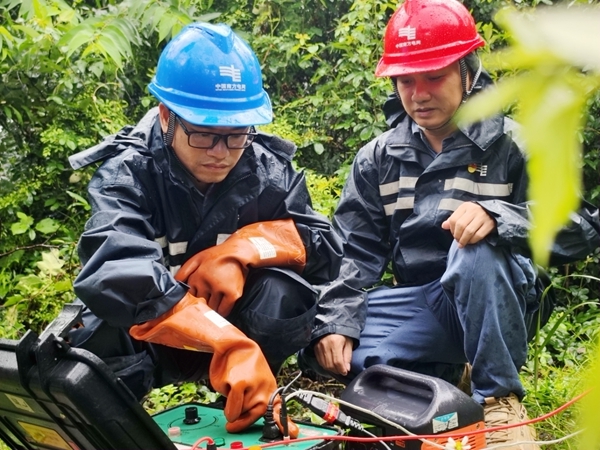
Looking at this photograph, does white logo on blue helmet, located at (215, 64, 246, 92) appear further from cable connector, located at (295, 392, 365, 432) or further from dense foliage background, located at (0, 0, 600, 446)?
dense foliage background, located at (0, 0, 600, 446)

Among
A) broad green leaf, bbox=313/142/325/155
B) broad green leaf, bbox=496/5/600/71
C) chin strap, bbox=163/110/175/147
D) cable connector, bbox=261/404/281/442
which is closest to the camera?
broad green leaf, bbox=496/5/600/71

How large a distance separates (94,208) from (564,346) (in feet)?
7.49

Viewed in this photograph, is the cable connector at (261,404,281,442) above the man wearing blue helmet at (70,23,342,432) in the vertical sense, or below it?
below

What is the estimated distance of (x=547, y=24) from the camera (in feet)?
0.58

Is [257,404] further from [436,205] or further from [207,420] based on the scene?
[436,205]

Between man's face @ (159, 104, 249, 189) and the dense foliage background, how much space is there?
1.25m

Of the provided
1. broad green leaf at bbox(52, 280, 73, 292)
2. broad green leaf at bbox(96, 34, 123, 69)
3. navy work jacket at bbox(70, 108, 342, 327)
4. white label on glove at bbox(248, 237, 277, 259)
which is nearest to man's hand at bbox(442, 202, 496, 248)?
navy work jacket at bbox(70, 108, 342, 327)

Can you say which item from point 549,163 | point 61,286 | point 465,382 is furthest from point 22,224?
point 549,163

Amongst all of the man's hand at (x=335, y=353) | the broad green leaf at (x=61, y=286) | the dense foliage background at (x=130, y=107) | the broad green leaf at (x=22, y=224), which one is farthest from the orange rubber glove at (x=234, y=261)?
the broad green leaf at (x=22, y=224)

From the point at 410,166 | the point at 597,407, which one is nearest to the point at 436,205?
the point at 410,166

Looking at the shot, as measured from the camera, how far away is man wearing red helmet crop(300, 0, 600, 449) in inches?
84.9

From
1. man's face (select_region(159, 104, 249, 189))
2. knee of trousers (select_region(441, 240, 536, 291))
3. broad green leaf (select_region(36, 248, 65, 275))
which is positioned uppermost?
man's face (select_region(159, 104, 249, 189))

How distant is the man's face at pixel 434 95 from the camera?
8.12 ft

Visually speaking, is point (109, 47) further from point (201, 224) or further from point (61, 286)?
point (201, 224)
